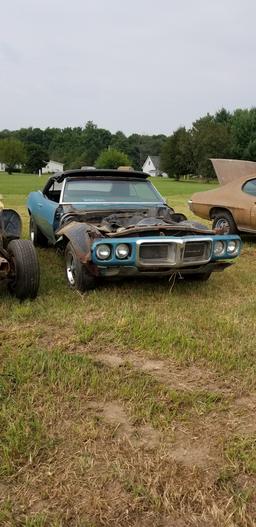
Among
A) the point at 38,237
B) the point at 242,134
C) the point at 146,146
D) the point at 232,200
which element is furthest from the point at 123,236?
the point at 146,146

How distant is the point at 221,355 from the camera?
3387mm

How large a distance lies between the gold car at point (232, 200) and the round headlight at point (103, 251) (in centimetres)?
428

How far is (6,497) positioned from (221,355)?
1.82 metres

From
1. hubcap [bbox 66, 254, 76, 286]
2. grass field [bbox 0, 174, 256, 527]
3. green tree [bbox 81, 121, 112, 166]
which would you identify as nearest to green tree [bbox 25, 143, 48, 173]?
green tree [bbox 81, 121, 112, 166]

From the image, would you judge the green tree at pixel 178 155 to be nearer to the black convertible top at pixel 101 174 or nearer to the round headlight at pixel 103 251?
the black convertible top at pixel 101 174

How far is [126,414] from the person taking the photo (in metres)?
2.63

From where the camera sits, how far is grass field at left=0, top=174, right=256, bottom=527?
1.99m

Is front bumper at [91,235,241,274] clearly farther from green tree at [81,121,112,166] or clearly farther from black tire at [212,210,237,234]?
green tree at [81,121,112,166]

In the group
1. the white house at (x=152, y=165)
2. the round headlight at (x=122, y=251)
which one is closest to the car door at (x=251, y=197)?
the round headlight at (x=122, y=251)

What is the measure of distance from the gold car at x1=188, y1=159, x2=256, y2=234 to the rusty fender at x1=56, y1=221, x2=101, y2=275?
4.04 meters

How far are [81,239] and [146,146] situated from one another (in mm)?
116566

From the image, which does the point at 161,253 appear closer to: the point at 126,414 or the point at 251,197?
the point at 126,414

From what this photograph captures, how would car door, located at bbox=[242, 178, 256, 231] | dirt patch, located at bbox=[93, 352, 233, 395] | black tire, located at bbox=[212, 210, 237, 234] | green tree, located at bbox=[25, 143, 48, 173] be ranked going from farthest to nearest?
green tree, located at bbox=[25, 143, 48, 173]
black tire, located at bbox=[212, 210, 237, 234]
car door, located at bbox=[242, 178, 256, 231]
dirt patch, located at bbox=[93, 352, 233, 395]

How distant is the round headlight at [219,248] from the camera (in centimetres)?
494
